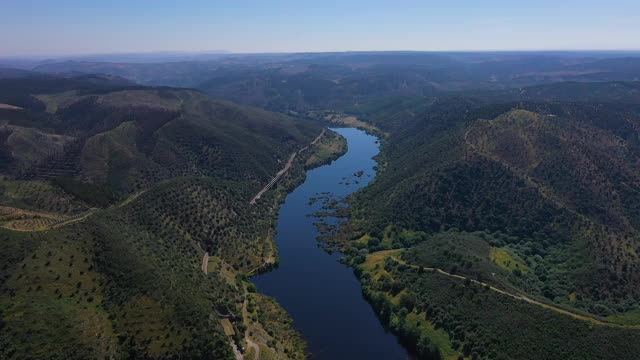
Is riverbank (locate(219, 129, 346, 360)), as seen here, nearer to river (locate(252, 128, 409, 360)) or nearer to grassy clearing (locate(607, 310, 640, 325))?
river (locate(252, 128, 409, 360))

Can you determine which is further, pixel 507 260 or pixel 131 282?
pixel 507 260

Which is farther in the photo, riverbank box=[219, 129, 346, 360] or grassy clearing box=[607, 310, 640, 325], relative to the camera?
grassy clearing box=[607, 310, 640, 325]

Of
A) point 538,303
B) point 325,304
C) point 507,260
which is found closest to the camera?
point 538,303

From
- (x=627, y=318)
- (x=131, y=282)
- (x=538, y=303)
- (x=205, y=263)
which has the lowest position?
(x=205, y=263)

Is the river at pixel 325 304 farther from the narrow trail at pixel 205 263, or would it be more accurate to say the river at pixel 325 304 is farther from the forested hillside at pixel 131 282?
the narrow trail at pixel 205 263

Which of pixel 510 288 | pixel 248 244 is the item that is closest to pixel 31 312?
pixel 248 244

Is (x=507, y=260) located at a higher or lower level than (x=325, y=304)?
higher

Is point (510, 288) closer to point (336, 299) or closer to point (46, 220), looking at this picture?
point (336, 299)

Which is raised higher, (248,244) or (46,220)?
(46,220)

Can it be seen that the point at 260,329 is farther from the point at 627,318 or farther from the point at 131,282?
the point at 627,318

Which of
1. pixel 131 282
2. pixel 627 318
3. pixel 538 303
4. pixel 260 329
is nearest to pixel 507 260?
pixel 538 303

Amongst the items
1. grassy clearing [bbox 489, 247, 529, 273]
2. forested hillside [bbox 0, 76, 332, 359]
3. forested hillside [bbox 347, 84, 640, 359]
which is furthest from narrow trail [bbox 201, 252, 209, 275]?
grassy clearing [bbox 489, 247, 529, 273]
